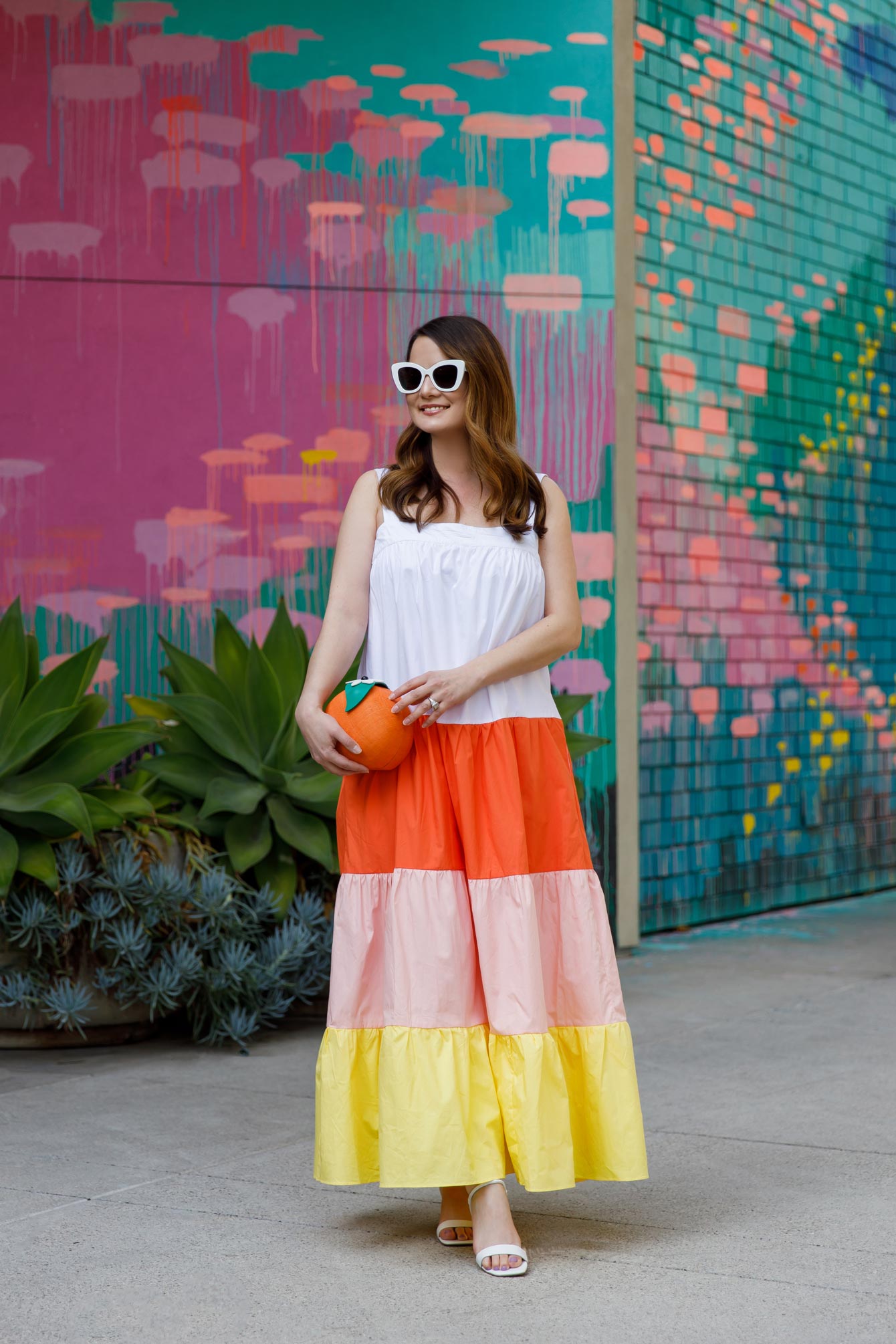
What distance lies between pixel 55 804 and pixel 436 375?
97.3 inches

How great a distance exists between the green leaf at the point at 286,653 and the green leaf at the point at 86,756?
0.69m

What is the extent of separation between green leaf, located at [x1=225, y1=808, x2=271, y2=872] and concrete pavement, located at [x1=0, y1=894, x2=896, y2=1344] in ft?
2.14

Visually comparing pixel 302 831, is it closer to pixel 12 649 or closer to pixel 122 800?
pixel 122 800

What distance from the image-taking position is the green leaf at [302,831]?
19.1 ft

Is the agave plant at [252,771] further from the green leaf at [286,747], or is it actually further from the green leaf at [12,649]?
the green leaf at [12,649]

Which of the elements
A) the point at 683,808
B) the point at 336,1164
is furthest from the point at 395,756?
the point at 683,808

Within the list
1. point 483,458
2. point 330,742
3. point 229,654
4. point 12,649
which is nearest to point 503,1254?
point 330,742

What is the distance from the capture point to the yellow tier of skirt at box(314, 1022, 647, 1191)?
3.29m

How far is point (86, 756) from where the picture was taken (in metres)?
5.79

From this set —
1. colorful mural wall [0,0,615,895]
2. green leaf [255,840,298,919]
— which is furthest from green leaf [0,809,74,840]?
colorful mural wall [0,0,615,895]

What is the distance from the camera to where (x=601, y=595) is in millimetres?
7770

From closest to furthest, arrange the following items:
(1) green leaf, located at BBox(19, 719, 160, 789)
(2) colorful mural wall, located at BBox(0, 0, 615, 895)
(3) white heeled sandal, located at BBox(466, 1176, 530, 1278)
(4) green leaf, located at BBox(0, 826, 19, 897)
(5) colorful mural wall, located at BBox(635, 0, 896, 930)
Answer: (3) white heeled sandal, located at BBox(466, 1176, 530, 1278) → (4) green leaf, located at BBox(0, 826, 19, 897) → (1) green leaf, located at BBox(19, 719, 160, 789) → (2) colorful mural wall, located at BBox(0, 0, 615, 895) → (5) colorful mural wall, located at BBox(635, 0, 896, 930)

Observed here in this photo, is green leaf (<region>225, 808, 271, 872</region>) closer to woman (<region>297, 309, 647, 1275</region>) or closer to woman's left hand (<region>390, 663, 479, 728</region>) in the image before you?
woman (<region>297, 309, 647, 1275</region>)

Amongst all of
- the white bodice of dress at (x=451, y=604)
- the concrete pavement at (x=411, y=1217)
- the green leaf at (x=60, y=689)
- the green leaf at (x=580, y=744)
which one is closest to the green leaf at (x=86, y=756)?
the green leaf at (x=60, y=689)
